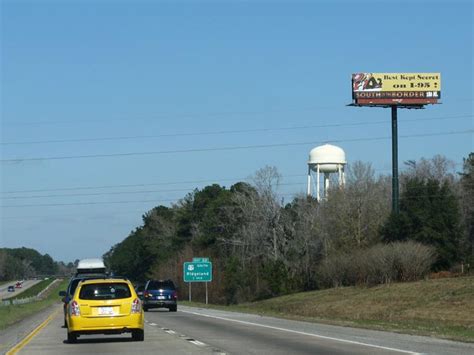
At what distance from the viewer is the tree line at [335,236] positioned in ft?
238

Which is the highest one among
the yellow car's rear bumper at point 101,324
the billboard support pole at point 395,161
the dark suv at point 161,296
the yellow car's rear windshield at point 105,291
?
the billboard support pole at point 395,161

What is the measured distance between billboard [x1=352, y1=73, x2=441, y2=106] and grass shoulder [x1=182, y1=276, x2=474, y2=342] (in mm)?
20017

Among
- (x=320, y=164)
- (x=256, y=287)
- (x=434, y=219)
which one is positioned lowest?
(x=256, y=287)

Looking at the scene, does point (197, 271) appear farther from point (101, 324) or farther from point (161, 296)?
point (101, 324)

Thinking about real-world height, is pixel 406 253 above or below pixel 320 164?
below

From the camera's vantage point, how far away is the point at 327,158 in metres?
94.5

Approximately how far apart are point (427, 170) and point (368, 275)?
168 feet

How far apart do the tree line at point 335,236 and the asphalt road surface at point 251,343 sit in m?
42.2

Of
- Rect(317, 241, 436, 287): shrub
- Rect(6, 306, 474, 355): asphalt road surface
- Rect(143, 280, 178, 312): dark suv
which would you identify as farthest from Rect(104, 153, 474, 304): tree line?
Rect(6, 306, 474, 355): asphalt road surface

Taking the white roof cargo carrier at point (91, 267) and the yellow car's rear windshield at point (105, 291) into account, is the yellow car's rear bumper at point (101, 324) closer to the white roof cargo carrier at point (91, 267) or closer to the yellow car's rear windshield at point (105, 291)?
the yellow car's rear windshield at point (105, 291)

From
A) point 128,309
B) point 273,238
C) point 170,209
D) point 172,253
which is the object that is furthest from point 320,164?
point 128,309

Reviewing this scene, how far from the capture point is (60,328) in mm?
31109

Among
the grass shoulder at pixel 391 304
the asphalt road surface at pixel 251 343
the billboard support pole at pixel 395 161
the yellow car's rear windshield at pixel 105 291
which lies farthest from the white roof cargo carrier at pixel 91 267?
the billboard support pole at pixel 395 161

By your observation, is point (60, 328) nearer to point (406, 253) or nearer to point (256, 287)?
point (406, 253)
